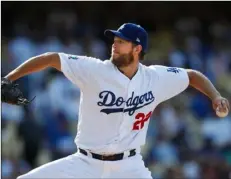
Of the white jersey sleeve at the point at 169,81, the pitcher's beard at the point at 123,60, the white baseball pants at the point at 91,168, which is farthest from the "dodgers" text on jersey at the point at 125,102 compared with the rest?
the white baseball pants at the point at 91,168

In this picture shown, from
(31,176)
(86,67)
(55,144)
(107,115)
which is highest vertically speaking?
(86,67)

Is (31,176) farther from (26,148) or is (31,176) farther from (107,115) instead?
(26,148)

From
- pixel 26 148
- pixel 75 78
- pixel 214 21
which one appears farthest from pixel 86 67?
pixel 214 21

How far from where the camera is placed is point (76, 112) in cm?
1045

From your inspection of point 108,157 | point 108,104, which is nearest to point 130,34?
point 108,104

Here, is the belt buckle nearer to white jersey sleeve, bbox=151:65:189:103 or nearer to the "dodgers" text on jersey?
the "dodgers" text on jersey

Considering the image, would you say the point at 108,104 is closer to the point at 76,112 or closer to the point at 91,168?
the point at 91,168

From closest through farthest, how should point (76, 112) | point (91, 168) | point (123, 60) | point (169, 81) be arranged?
point (91, 168) < point (123, 60) < point (169, 81) < point (76, 112)

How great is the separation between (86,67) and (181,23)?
24.1 ft

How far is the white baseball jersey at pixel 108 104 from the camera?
18.5ft

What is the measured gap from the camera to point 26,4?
1224 cm

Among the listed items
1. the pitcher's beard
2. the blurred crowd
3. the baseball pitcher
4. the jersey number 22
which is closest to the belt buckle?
the baseball pitcher

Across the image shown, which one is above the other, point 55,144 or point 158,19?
point 158,19

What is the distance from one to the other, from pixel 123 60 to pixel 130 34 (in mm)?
217
